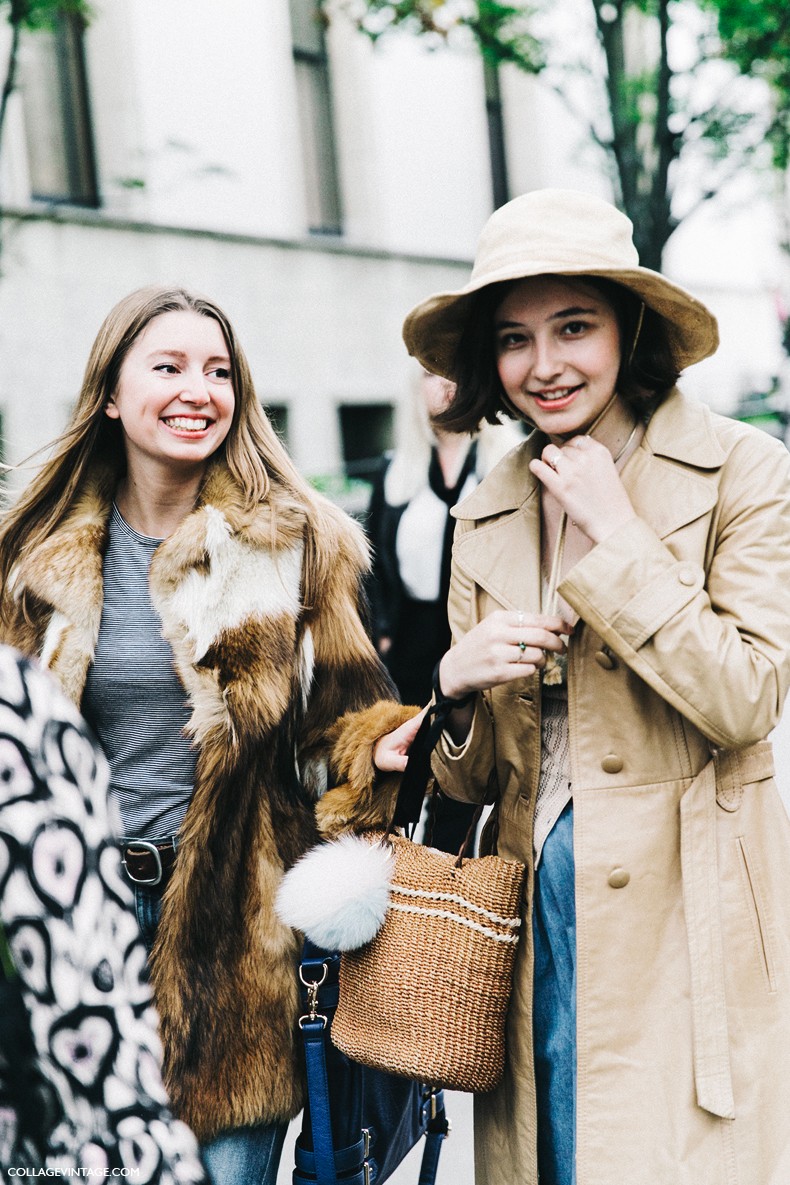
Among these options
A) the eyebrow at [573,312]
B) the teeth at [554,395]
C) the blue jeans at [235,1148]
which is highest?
the eyebrow at [573,312]

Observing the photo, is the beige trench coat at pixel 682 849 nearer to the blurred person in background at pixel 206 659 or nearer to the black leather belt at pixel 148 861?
the blurred person in background at pixel 206 659

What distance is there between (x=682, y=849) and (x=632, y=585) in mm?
441

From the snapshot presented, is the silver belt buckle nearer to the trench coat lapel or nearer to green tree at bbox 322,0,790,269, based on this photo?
the trench coat lapel

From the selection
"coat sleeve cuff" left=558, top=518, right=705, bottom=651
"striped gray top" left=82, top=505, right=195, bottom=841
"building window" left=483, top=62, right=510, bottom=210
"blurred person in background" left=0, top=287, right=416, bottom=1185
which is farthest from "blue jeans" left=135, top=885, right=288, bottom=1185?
"building window" left=483, top=62, right=510, bottom=210

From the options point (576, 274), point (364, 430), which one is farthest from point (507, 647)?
point (364, 430)

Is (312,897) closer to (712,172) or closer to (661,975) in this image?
(661,975)

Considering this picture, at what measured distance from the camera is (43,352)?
10.8 m

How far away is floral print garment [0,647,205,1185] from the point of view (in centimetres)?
201

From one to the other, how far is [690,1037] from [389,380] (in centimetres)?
1247

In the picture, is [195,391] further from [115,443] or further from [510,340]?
[510,340]

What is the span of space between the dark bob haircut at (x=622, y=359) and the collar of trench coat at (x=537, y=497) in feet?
0.17

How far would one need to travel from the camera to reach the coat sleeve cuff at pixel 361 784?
8.39ft

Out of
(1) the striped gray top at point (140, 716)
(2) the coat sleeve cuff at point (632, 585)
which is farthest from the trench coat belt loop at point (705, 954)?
Answer: (1) the striped gray top at point (140, 716)

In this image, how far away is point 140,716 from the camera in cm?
261
